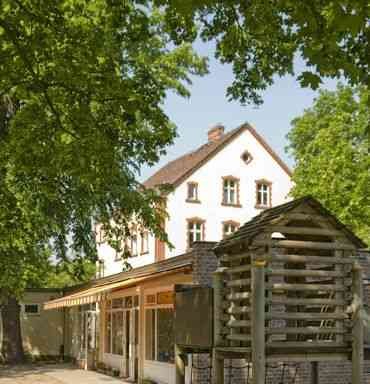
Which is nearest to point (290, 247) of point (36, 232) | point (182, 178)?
point (36, 232)

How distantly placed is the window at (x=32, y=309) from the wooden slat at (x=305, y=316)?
94.2 feet

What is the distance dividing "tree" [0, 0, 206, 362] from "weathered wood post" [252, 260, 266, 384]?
326 centimetres

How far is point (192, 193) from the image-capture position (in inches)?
1761

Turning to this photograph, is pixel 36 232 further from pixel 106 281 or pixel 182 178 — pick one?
pixel 182 178

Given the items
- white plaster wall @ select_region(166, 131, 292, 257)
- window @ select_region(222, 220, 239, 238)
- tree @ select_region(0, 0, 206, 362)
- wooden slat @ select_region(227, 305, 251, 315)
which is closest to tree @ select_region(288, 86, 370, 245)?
white plaster wall @ select_region(166, 131, 292, 257)

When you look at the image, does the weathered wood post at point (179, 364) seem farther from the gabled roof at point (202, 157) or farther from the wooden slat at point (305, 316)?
the gabled roof at point (202, 157)

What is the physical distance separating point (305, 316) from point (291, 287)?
438 mm

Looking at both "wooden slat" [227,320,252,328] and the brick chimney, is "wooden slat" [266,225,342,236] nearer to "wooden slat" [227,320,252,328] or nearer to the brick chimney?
"wooden slat" [227,320,252,328]

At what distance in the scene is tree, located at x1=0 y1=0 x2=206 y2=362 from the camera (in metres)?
9.94

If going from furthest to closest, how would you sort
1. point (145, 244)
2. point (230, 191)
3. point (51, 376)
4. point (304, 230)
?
point (230, 191), point (145, 244), point (51, 376), point (304, 230)

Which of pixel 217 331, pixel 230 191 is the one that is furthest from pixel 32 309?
pixel 217 331

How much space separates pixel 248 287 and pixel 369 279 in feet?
32.9

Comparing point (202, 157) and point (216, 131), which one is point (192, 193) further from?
point (216, 131)

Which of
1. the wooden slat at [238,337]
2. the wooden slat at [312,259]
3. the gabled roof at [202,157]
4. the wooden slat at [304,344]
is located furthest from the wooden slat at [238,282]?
the gabled roof at [202,157]
